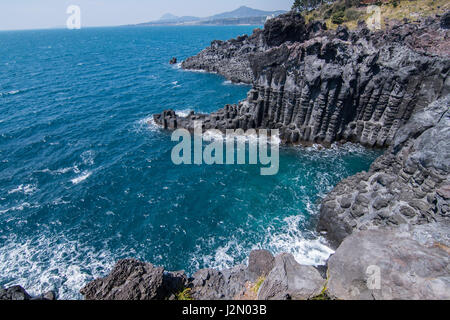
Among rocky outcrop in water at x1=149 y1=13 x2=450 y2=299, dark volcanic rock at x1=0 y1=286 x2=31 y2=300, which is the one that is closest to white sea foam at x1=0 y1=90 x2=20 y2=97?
rocky outcrop in water at x1=149 y1=13 x2=450 y2=299

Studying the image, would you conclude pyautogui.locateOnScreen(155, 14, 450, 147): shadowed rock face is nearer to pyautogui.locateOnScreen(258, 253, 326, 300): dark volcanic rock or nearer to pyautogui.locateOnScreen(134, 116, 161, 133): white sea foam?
pyautogui.locateOnScreen(134, 116, 161, 133): white sea foam

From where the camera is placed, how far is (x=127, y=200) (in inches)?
1352

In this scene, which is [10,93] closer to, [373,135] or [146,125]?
[146,125]

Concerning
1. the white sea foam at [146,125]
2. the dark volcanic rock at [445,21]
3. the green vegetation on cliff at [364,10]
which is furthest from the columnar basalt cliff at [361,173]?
the green vegetation on cliff at [364,10]

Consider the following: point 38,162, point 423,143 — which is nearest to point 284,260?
point 423,143

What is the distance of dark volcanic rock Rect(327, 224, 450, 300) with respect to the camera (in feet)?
40.1

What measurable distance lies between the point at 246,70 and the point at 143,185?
2629 inches

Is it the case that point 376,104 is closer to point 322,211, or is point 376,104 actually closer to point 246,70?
point 322,211

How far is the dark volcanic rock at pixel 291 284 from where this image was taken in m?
14.6

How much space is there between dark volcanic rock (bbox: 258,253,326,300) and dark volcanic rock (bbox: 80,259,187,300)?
6420 mm

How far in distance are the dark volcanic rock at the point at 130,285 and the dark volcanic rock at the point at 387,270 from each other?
33.5 feet

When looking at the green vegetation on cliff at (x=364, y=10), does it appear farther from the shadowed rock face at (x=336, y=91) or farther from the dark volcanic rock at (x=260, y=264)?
the dark volcanic rock at (x=260, y=264)

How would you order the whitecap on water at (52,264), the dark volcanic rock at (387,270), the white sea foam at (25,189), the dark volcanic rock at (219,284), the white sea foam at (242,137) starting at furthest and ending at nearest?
the white sea foam at (242,137), the white sea foam at (25,189), the whitecap on water at (52,264), the dark volcanic rock at (219,284), the dark volcanic rock at (387,270)

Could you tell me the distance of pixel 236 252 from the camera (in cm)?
2722
